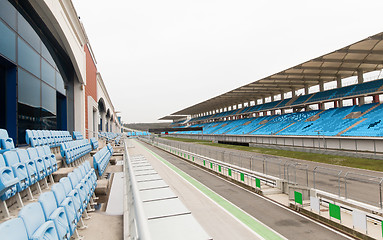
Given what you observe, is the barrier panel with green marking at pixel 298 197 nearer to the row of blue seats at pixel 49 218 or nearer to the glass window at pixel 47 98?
the row of blue seats at pixel 49 218

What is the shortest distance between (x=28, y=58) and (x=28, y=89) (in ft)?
5.79

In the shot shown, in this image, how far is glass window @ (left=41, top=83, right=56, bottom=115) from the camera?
534 inches

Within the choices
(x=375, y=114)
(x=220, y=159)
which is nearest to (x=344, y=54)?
(x=375, y=114)

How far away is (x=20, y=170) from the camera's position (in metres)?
4.39

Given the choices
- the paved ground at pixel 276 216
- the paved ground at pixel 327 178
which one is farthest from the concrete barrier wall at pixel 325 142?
the paved ground at pixel 276 216

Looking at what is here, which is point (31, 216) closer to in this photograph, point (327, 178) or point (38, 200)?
point (38, 200)

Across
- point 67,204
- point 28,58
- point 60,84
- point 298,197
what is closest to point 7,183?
point 67,204

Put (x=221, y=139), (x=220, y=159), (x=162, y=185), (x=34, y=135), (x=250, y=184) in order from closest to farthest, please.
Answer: (x=162, y=185) → (x=34, y=135) → (x=250, y=184) → (x=220, y=159) → (x=221, y=139)

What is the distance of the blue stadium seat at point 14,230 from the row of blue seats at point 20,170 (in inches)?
88.1

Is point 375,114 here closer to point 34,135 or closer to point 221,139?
point 221,139

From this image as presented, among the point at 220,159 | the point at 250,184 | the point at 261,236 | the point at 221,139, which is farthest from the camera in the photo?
the point at 221,139

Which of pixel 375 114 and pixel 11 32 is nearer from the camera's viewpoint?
pixel 11 32

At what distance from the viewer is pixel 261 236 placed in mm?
6086

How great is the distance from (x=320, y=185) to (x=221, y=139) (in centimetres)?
3891
